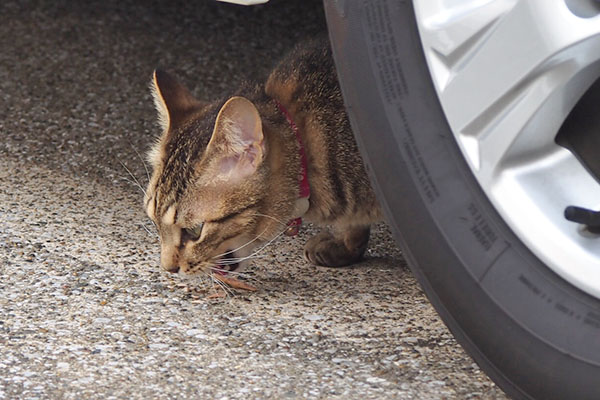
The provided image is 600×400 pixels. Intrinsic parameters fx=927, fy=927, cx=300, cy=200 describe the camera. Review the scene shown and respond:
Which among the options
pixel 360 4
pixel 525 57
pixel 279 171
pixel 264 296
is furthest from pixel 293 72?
pixel 525 57

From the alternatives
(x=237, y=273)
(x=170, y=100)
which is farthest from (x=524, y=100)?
(x=170, y=100)

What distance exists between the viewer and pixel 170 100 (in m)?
3.08

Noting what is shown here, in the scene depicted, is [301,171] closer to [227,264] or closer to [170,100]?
[227,264]

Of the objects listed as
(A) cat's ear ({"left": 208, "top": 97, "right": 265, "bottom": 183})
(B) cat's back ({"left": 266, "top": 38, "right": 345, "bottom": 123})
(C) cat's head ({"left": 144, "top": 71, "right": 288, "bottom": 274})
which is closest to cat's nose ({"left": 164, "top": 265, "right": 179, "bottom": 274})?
(C) cat's head ({"left": 144, "top": 71, "right": 288, "bottom": 274})

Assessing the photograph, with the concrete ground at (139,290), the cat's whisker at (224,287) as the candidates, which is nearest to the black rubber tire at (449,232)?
the concrete ground at (139,290)

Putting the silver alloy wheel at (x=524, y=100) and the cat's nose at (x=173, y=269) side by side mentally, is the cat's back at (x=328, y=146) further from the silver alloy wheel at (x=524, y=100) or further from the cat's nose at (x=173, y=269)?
the silver alloy wheel at (x=524, y=100)

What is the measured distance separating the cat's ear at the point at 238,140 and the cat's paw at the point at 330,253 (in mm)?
453

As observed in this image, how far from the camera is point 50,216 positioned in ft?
10.9

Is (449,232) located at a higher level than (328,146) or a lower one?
higher

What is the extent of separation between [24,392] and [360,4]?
1.25 metres

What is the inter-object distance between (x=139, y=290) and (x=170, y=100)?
65 centimetres

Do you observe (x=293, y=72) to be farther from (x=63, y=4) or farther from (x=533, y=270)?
(x=63, y=4)

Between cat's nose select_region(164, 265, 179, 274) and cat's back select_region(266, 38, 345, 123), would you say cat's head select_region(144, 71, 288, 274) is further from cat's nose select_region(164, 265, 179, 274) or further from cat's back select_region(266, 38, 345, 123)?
cat's back select_region(266, 38, 345, 123)

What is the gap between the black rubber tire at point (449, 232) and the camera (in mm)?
2018
